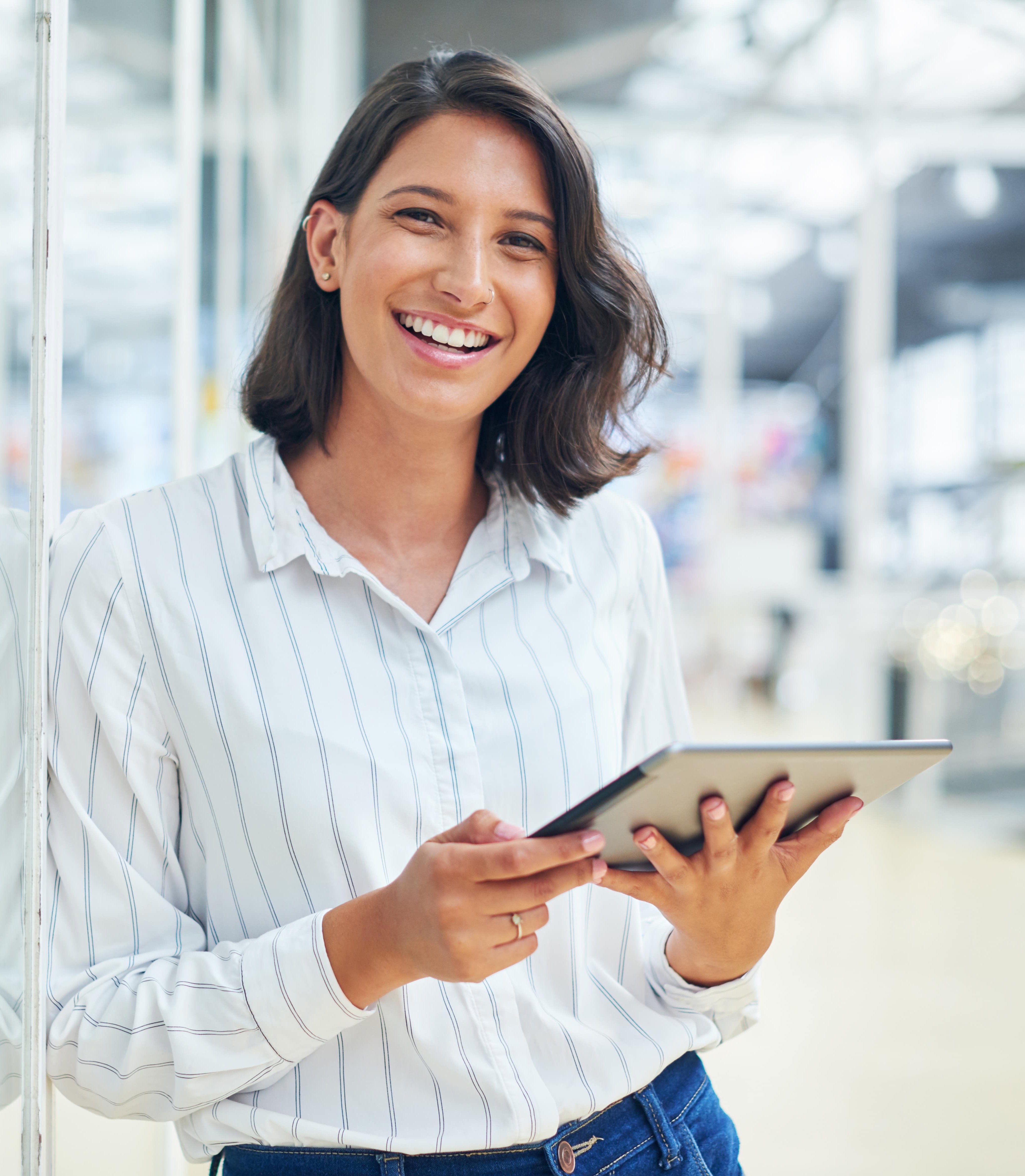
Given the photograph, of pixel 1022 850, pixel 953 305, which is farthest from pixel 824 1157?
pixel 953 305

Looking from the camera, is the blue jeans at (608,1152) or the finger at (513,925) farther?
the blue jeans at (608,1152)

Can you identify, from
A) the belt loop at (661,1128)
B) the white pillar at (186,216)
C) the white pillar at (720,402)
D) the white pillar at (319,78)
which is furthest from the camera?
the white pillar at (720,402)

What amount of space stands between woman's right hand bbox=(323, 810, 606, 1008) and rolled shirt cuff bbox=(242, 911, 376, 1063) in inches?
1.4

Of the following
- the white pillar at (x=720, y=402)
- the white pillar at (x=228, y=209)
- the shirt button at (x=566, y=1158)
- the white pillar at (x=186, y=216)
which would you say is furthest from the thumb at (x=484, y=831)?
the white pillar at (x=720, y=402)

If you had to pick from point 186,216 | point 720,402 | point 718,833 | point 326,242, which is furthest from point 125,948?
point 720,402

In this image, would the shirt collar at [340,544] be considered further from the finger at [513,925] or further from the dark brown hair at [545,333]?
the finger at [513,925]

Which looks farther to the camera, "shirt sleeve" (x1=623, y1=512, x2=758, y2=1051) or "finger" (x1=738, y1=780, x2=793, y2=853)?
"shirt sleeve" (x1=623, y1=512, x2=758, y2=1051)

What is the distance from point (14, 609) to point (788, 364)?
916cm

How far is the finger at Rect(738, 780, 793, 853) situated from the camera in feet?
2.76

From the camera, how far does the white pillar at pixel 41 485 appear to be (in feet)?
2.72

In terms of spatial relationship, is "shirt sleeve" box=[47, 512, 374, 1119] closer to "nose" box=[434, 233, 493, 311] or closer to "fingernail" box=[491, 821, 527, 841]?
"fingernail" box=[491, 821, 527, 841]

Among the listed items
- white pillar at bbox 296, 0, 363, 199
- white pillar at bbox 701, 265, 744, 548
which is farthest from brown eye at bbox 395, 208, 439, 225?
white pillar at bbox 701, 265, 744, 548

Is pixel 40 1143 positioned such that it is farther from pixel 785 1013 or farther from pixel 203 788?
pixel 785 1013

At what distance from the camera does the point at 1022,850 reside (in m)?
4.77
